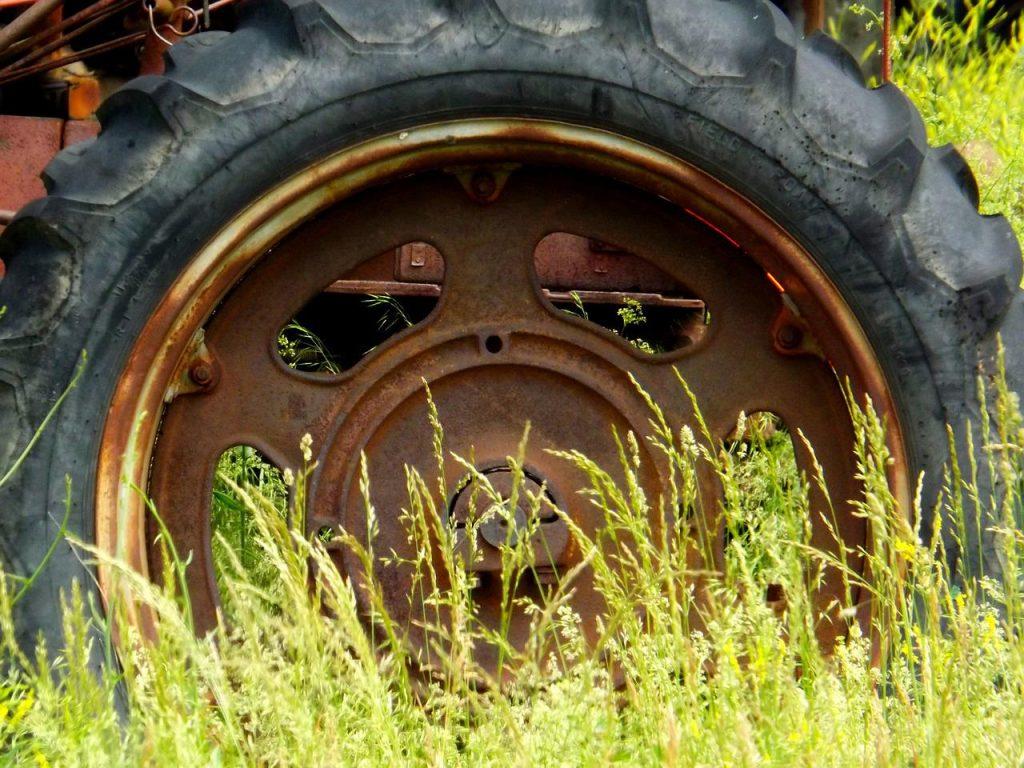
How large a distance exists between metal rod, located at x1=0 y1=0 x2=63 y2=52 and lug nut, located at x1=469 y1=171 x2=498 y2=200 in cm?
90

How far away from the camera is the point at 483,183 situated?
232cm

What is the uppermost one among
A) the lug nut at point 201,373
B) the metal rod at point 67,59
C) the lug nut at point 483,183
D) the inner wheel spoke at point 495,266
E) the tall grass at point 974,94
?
the tall grass at point 974,94

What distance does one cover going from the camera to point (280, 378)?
2.35 metres

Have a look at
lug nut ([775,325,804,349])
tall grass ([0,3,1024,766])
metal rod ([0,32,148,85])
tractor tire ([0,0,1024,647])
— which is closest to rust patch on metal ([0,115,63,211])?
metal rod ([0,32,148,85])

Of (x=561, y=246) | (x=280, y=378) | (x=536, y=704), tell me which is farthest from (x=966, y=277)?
(x=280, y=378)

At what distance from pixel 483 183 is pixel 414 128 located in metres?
0.21

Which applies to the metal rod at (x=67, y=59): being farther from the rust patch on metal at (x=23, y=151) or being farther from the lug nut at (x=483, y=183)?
the lug nut at (x=483, y=183)

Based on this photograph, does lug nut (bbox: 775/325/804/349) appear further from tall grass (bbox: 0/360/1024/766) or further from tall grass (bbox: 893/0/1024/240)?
tall grass (bbox: 893/0/1024/240)

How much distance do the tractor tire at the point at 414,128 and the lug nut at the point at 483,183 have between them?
17 centimetres

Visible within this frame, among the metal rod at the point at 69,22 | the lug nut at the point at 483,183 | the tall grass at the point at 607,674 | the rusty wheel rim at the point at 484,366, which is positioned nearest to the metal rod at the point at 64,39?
the metal rod at the point at 69,22

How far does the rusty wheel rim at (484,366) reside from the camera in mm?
2312

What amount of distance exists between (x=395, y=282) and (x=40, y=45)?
85 centimetres

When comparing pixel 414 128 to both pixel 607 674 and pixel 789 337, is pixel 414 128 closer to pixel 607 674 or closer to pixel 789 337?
pixel 789 337

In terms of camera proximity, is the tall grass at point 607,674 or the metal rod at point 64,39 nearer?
the tall grass at point 607,674
